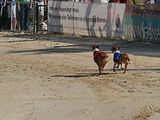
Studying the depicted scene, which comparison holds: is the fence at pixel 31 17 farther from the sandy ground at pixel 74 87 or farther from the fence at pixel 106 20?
the sandy ground at pixel 74 87

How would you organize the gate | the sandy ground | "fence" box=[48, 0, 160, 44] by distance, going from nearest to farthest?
the sandy ground < "fence" box=[48, 0, 160, 44] < the gate

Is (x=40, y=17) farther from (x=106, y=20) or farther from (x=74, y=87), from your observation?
(x=74, y=87)

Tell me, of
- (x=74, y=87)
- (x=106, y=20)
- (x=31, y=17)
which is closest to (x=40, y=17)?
(x=31, y=17)

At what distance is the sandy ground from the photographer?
1082 centimetres

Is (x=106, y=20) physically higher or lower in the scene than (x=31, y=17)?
higher

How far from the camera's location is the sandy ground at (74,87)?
10820 millimetres

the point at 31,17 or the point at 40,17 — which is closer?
the point at 31,17

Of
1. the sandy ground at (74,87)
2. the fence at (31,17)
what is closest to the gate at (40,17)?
the fence at (31,17)

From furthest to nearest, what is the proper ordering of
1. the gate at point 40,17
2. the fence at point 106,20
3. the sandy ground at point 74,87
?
the gate at point 40,17
the fence at point 106,20
the sandy ground at point 74,87

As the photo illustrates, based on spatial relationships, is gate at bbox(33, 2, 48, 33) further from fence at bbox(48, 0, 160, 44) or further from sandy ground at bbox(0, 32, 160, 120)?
sandy ground at bbox(0, 32, 160, 120)

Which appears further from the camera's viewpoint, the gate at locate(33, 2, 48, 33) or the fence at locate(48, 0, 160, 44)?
the gate at locate(33, 2, 48, 33)

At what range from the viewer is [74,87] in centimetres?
1334

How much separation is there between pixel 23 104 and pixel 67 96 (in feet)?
3.64

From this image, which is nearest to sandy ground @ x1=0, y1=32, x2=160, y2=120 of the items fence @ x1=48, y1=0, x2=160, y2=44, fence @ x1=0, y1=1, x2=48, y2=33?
fence @ x1=48, y1=0, x2=160, y2=44
